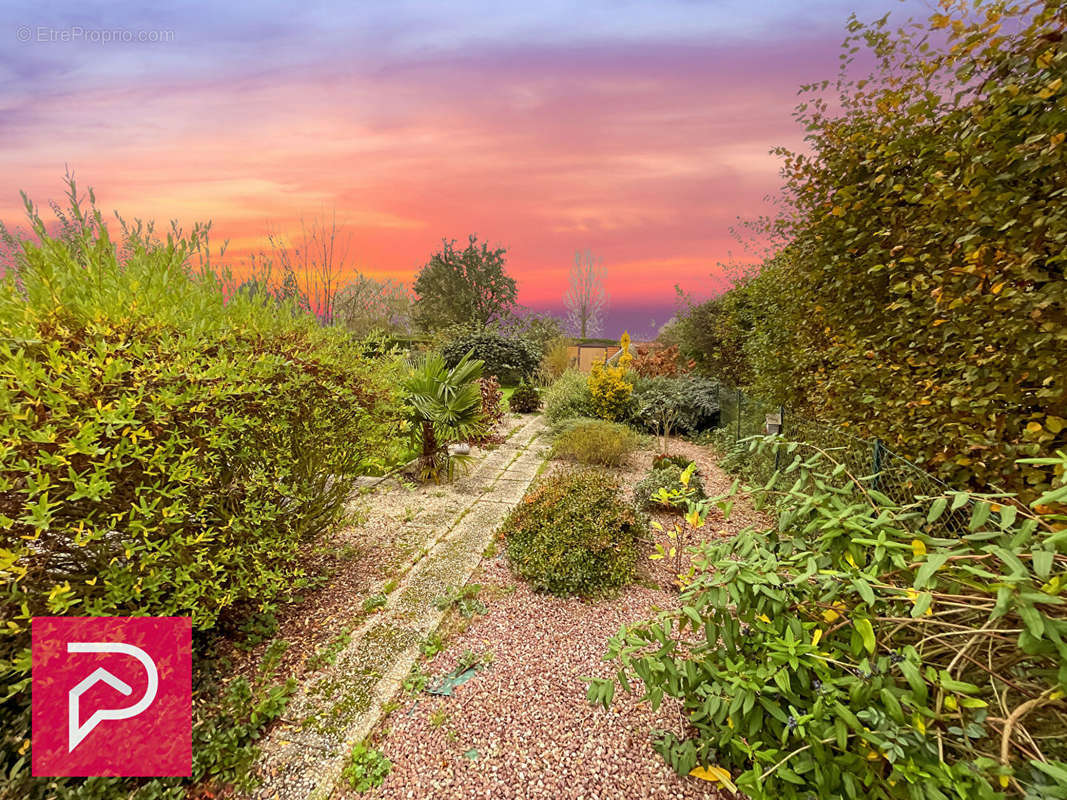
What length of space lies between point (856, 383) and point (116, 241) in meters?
4.89

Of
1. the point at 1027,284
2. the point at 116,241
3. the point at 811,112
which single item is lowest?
the point at 1027,284

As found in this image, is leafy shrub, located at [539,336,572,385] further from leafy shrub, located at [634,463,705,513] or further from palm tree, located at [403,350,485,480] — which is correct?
leafy shrub, located at [634,463,705,513]

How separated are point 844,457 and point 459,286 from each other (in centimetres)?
2495

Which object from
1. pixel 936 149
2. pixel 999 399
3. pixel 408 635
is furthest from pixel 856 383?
pixel 408 635

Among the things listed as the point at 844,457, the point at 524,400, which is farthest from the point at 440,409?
the point at 524,400

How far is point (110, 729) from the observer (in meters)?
1.82

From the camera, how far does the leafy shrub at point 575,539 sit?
337 centimetres

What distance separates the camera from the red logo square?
5.60ft

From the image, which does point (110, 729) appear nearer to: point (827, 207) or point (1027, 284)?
point (1027, 284)

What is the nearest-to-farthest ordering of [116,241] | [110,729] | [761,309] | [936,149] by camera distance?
1. [110,729]
2. [936,149]
3. [116,241]
4. [761,309]

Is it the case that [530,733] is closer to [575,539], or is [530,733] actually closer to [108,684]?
[575,539]

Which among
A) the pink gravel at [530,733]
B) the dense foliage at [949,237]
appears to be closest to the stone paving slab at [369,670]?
the pink gravel at [530,733]

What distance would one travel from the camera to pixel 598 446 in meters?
6.88

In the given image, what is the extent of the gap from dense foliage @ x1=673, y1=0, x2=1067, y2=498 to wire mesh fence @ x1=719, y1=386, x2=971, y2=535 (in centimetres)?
16
